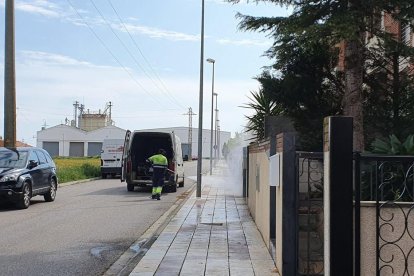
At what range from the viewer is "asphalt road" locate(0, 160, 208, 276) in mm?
8109

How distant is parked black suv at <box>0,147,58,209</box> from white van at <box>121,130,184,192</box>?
12.9 feet

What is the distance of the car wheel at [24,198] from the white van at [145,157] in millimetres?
5854

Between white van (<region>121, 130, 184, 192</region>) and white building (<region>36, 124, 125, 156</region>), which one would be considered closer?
white van (<region>121, 130, 184, 192</region>)

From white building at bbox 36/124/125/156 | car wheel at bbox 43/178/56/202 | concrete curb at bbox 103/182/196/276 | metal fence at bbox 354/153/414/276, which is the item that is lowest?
concrete curb at bbox 103/182/196/276

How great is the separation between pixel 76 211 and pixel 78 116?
118m

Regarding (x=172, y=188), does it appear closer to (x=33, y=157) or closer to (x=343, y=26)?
(x=33, y=157)

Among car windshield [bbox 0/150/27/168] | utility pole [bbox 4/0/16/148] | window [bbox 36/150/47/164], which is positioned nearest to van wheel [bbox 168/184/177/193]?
window [bbox 36/150/47/164]

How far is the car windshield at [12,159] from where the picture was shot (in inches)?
614

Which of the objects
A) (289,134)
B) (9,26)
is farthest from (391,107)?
(9,26)

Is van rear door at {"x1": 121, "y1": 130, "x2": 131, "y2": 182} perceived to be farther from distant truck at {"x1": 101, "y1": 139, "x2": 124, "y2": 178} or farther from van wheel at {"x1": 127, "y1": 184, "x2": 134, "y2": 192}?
distant truck at {"x1": 101, "y1": 139, "x2": 124, "y2": 178}

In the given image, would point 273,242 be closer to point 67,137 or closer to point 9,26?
point 9,26

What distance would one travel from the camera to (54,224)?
12297 mm

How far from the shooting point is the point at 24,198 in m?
15.1

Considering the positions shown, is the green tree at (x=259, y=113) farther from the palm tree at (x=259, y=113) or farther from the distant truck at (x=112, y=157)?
the distant truck at (x=112, y=157)
